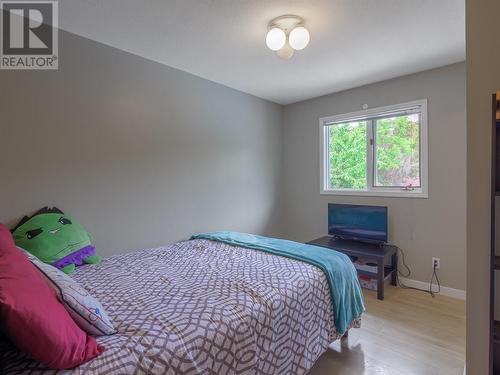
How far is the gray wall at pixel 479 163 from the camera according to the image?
1.31 metres

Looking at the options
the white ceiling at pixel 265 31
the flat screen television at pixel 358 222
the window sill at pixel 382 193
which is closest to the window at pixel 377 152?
the window sill at pixel 382 193

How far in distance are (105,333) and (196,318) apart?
1.20 ft

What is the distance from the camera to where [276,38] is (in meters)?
1.95

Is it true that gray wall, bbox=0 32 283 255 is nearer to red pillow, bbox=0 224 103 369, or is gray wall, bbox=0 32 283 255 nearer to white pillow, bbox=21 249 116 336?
white pillow, bbox=21 249 116 336

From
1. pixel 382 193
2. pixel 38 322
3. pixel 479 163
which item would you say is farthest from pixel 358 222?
pixel 38 322

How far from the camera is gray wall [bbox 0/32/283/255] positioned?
1.97 meters

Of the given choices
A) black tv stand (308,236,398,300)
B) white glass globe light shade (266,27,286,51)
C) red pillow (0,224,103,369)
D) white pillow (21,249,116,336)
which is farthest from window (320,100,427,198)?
red pillow (0,224,103,369)

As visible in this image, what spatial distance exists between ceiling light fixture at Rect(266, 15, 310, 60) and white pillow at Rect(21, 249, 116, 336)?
1935 millimetres

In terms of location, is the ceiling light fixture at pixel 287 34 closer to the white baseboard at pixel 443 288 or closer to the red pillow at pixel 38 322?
the red pillow at pixel 38 322

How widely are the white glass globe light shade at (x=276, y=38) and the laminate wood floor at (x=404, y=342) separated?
7.45 feet

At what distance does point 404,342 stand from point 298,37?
2417 mm

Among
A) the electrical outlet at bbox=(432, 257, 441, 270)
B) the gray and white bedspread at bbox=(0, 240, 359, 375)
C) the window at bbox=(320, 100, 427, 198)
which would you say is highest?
the window at bbox=(320, 100, 427, 198)

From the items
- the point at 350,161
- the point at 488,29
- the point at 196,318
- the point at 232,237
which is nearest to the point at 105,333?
the point at 196,318

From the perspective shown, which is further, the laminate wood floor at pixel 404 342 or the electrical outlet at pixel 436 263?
the electrical outlet at pixel 436 263
